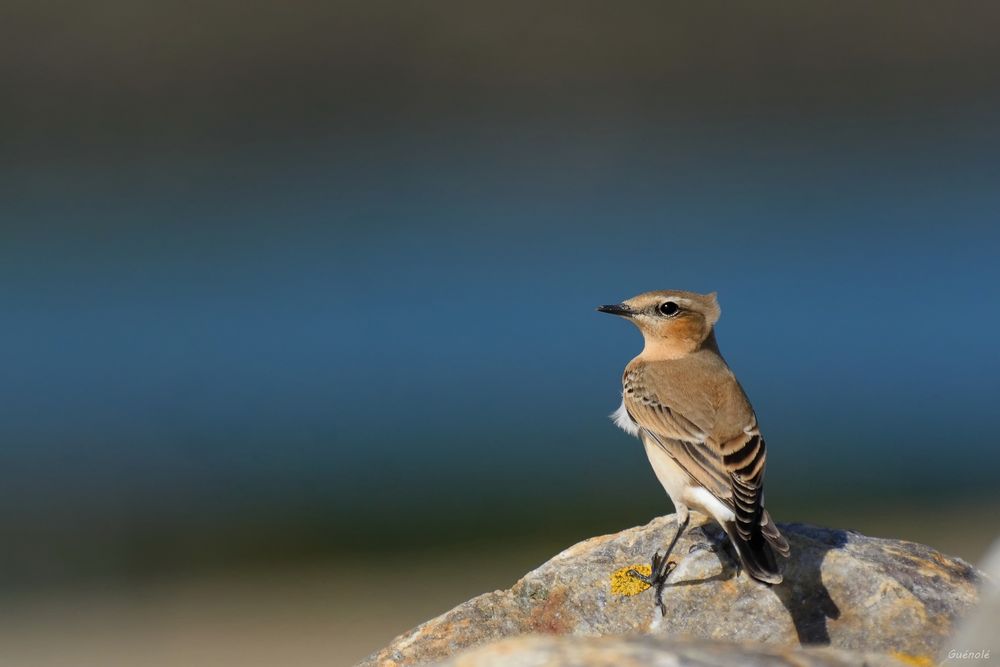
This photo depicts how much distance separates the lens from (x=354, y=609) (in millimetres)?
20812

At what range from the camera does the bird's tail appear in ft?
22.0

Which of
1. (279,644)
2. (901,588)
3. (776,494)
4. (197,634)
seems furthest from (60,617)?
(901,588)

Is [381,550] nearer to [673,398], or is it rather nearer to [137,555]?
[137,555]

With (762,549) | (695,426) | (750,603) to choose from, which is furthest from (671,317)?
(750,603)

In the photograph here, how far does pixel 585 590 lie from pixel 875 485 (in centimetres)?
2025

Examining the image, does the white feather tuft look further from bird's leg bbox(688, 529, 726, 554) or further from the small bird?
bird's leg bbox(688, 529, 726, 554)

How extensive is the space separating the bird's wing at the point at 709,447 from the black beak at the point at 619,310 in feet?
2.29

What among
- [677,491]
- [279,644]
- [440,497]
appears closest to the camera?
[677,491]

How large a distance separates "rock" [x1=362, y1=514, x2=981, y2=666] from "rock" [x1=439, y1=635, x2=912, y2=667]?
2234mm

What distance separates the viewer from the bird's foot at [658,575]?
7109 mm

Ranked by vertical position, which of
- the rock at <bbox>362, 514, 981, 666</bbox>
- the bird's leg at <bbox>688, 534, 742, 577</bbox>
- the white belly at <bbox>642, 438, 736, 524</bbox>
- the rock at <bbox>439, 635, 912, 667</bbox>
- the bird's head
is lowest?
the rock at <bbox>362, 514, 981, 666</bbox>

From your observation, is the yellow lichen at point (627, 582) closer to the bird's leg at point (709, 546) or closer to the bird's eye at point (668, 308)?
the bird's leg at point (709, 546)

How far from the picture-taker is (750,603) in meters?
6.96

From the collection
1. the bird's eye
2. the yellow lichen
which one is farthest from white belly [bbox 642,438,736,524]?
the bird's eye
